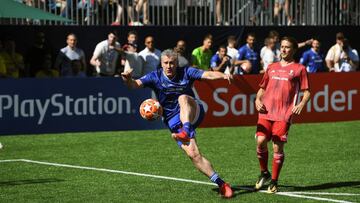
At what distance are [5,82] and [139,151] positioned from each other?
3.82 m

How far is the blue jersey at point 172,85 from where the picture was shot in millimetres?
12664

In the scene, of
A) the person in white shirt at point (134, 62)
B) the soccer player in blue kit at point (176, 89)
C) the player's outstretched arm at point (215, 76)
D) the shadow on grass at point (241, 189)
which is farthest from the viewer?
the person in white shirt at point (134, 62)

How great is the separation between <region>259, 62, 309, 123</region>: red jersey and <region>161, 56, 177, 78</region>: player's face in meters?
1.39

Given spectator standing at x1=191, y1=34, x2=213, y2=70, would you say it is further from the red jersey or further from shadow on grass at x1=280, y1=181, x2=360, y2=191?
the red jersey

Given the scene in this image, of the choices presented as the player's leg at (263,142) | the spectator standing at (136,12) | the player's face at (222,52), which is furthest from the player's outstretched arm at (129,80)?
the spectator standing at (136,12)

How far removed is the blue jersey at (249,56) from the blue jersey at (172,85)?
12.5 metres

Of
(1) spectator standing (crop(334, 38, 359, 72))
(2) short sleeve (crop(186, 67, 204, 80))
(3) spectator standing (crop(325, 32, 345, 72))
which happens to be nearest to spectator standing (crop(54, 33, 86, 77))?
(3) spectator standing (crop(325, 32, 345, 72))

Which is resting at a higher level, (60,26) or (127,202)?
(60,26)

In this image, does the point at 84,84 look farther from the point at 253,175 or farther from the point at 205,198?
the point at 205,198

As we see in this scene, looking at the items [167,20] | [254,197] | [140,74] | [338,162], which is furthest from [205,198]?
[167,20]

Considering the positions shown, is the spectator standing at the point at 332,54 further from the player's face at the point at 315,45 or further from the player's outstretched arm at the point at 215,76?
the player's outstretched arm at the point at 215,76

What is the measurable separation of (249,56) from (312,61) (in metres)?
2.11

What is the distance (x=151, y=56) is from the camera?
2322 centimetres

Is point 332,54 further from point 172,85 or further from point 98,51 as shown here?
point 172,85
